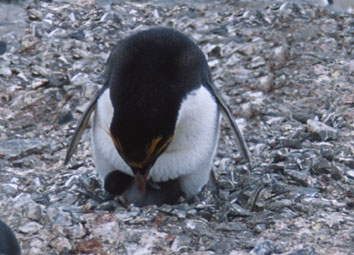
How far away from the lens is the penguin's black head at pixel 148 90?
2.21 meters

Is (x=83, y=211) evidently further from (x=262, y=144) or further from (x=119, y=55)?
(x=262, y=144)

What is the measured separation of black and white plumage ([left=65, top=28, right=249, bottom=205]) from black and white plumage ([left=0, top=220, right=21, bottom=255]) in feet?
1.63

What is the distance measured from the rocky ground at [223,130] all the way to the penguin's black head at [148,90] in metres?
0.33

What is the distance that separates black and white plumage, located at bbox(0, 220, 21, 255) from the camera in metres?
2.11

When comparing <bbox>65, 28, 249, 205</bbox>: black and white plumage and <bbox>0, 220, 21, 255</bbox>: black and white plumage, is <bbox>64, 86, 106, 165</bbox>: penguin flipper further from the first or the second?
<bbox>0, 220, 21, 255</bbox>: black and white plumage

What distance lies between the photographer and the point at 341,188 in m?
2.82

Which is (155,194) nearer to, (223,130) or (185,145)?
(185,145)

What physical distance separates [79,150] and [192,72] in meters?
0.99

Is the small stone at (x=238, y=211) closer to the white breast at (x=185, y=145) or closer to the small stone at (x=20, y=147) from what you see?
the white breast at (x=185, y=145)

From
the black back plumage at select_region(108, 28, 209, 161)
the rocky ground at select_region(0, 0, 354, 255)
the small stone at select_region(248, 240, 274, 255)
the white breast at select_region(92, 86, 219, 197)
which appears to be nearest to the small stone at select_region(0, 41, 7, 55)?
the rocky ground at select_region(0, 0, 354, 255)

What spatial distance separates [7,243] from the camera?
213 cm

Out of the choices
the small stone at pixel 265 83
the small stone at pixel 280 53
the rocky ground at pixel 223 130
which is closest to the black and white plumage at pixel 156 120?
the rocky ground at pixel 223 130

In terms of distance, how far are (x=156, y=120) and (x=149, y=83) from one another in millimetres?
149

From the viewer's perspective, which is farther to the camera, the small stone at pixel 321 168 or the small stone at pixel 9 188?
the small stone at pixel 321 168
